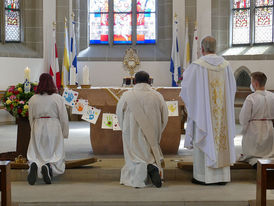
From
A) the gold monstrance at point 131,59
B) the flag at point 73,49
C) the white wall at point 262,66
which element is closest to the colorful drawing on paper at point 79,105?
the gold monstrance at point 131,59

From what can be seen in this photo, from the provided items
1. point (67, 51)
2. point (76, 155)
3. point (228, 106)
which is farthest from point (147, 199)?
point (67, 51)

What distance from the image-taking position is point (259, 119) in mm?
6930

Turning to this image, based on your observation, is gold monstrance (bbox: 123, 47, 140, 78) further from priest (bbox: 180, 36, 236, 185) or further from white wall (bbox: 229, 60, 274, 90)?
priest (bbox: 180, 36, 236, 185)

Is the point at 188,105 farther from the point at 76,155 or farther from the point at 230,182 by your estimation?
the point at 76,155

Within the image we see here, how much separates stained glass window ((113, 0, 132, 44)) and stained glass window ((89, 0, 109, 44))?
10.7 inches

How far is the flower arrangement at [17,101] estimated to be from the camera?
7383 millimetres

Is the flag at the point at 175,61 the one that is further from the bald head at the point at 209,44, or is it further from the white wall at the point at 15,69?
the bald head at the point at 209,44

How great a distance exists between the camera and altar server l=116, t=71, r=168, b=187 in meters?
6.44

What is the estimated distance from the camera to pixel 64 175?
22.9ft

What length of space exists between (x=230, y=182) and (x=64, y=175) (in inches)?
88.9

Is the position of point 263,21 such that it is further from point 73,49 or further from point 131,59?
point 73,49

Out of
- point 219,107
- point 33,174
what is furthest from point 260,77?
point 33,174

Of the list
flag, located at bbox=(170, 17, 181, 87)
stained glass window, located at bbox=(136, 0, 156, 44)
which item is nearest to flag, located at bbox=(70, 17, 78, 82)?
stained glass window, located at bbox=(136, 0, 156, 44)

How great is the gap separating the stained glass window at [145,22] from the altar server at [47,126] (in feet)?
28.0
